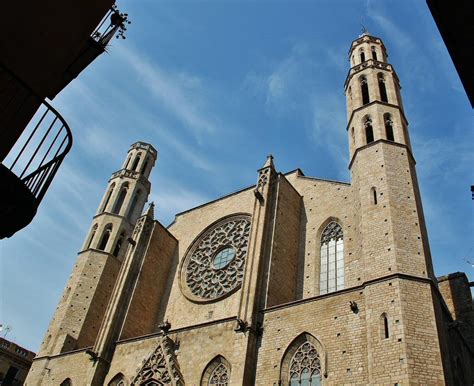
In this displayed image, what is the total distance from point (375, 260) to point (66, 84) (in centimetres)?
779

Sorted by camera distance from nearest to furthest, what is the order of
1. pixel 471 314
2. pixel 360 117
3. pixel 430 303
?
pixel 430 303, pixel 471 314, pixel 360 117

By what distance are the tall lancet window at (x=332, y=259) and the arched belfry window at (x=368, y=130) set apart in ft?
9.52

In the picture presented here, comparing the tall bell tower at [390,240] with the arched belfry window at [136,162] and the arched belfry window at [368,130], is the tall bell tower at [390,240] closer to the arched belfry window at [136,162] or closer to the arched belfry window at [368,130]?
the arched belfry window at [368,130]

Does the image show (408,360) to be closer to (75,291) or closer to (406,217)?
(406,217)

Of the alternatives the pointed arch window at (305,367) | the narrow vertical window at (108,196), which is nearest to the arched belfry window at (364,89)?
the pointed arch window at (305,367)

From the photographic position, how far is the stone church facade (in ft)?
33.7

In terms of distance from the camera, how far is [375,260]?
1124 cm

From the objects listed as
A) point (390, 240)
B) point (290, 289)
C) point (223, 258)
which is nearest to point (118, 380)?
point (223, 258)

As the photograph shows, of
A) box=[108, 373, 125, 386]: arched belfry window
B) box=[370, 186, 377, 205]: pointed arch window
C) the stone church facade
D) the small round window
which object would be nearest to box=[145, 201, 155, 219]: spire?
the stone church facade

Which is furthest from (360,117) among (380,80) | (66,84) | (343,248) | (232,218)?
(66,84)

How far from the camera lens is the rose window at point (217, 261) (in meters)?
16.0

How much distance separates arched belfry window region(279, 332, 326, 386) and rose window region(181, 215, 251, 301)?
172 inches

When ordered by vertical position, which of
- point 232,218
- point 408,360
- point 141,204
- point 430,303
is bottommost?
point 408,360

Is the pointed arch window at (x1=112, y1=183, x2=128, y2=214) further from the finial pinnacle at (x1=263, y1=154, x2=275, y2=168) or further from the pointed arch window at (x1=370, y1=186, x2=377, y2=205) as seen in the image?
the pointed arch window at (x1=370, y1=186, x2=377, y2=205)
